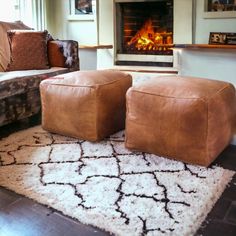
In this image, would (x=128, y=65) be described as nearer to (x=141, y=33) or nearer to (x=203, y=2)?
(x=141, y=33)

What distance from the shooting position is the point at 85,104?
237cm

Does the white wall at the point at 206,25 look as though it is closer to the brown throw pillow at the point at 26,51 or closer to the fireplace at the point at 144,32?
the fireplace at the point at 144,32

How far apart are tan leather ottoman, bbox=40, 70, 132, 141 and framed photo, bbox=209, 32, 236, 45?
151 centimetres

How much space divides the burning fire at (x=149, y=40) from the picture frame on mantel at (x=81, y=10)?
57 cm

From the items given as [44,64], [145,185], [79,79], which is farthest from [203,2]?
[145,185]

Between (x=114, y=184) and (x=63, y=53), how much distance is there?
1763 millimetres

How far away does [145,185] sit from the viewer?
1.85 m

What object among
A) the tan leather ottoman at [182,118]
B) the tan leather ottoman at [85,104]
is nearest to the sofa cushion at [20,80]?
the tan leather ottoman at [85,104]

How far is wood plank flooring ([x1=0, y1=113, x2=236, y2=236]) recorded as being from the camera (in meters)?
1.48

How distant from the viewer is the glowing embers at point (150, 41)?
4.25 m

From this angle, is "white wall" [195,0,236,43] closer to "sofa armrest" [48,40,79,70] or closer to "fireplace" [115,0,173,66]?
"fireplace" [115,0,173,66]

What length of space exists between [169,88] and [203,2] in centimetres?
209

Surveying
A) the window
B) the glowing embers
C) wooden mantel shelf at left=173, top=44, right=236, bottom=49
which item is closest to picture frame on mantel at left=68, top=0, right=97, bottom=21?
the glowing embers

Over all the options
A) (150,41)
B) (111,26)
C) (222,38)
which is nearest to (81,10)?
(111,26)
